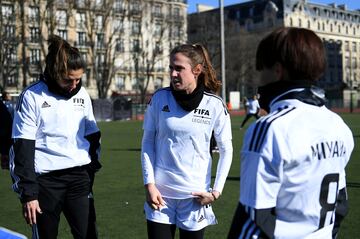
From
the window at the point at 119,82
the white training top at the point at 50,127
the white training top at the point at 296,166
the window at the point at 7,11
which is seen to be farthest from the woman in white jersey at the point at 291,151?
the window at the point at 119,82

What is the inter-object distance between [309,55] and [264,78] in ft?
0.74

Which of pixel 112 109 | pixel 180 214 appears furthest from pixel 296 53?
pixel 112 109

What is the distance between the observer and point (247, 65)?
7588 centimetres

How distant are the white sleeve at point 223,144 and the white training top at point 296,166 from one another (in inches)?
55.1

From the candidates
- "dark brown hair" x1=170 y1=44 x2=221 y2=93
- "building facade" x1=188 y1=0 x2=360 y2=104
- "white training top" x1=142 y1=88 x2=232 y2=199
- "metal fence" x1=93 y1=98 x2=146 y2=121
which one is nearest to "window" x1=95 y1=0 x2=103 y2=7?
"metal fence" x1=93 y1=98 x2=146 y2=121

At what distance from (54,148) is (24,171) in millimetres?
321

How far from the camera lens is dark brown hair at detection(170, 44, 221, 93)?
11.9 ft

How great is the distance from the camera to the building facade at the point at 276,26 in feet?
242

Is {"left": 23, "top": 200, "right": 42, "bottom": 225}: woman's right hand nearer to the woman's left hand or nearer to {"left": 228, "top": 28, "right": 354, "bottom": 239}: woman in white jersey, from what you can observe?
the woman's left hand

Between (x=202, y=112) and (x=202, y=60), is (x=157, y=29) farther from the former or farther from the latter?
(x=202, y=112)

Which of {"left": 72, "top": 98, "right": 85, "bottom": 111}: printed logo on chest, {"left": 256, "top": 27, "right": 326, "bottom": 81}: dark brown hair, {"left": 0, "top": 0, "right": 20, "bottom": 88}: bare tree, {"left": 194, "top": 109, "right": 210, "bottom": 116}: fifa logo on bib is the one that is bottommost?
{"left": 194, "top": 109, "right": 210, "bottom": 116}: fifa logo on bib

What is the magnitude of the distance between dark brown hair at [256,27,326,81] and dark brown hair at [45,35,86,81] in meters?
1.94

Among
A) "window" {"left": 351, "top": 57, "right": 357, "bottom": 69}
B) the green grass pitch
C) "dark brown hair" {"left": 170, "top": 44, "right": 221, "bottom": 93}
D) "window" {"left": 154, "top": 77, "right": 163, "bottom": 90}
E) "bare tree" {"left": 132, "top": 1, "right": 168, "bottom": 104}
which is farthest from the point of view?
"window" {"left": 351, "top": 57, "right": 357, "bottom": 69}

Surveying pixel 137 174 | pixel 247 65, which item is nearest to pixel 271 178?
pixel 137 174
